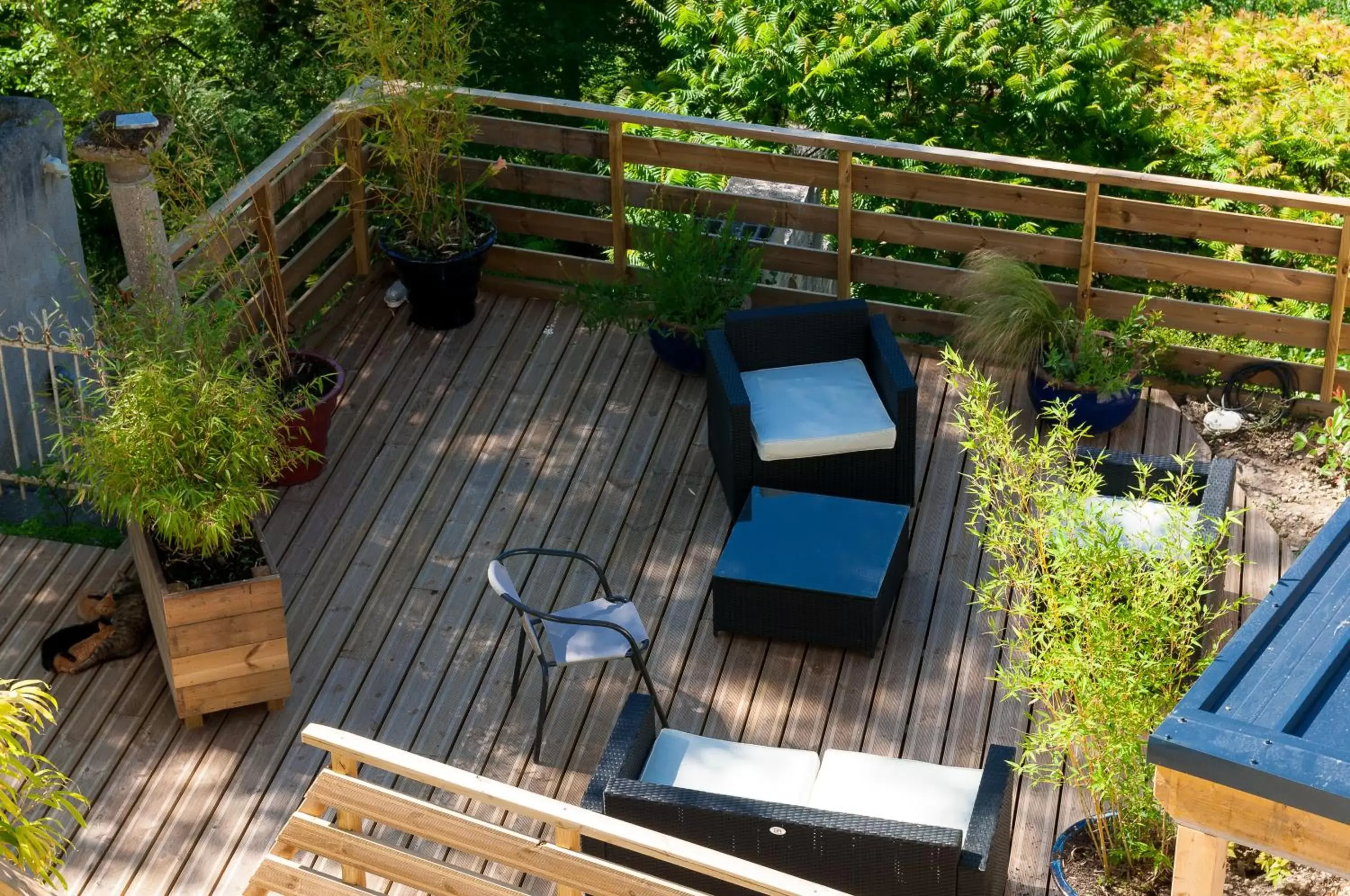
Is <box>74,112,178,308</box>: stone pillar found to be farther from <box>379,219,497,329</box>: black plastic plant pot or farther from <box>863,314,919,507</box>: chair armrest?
<box>863,314,919,507</box>: chair armrest

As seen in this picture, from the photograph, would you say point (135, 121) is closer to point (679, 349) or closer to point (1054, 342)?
point (679, 349)

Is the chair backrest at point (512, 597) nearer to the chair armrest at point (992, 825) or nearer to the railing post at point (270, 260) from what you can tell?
the chair armrest at point (992, 825)

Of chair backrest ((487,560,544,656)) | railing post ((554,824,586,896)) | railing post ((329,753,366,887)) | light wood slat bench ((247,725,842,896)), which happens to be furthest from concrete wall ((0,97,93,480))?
railing post ((554,824,586,896))

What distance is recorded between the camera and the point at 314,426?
266 inches

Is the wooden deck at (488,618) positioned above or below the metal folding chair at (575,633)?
below

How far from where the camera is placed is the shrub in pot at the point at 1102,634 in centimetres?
441

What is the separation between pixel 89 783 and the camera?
548 centimetres

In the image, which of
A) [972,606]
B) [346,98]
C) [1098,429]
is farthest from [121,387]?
[1098,429]

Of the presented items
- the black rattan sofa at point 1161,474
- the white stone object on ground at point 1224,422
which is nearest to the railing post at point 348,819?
the black rattan sofa at point 1161,474

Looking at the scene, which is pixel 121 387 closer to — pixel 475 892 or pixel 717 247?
pixel 475 892

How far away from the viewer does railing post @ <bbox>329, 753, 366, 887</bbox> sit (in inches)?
172

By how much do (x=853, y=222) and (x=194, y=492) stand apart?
3.25 meters

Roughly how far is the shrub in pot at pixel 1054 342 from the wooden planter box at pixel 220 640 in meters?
3.21

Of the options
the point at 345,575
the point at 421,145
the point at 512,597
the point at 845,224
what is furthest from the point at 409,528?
the point at 845,224
